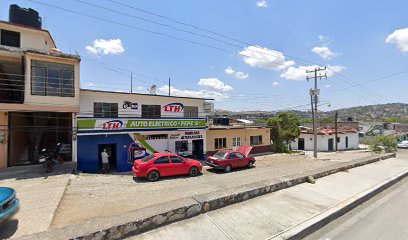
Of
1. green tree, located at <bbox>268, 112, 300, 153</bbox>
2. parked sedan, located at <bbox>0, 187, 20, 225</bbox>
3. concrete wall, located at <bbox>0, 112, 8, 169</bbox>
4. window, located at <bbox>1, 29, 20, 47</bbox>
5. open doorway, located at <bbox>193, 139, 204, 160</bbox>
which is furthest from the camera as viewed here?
green tree, located at <bbox>268, 112, 300, 153</bbox>

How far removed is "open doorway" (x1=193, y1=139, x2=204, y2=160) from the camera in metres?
21.2

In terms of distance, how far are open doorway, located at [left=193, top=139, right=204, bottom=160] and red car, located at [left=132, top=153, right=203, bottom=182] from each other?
Answer: 6.24 m

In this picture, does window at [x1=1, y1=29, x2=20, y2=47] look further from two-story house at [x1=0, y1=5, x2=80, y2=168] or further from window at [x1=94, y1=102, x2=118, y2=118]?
window at [x1=94, y1=102, x2=118, y2=118]

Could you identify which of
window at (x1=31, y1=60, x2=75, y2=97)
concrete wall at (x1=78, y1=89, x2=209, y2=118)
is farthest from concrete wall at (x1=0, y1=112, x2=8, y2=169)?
concrete wall at (x1=78, y1=89, x2=209, y2=118)

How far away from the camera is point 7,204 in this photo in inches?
211

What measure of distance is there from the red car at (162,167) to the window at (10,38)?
14227 millimetres

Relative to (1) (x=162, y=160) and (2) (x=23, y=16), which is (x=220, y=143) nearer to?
(1) (x=162, y=160)

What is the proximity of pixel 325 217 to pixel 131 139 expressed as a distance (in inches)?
550

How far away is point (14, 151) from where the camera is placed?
545 inches

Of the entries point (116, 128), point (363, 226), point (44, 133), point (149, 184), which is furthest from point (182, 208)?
point (44, 133)

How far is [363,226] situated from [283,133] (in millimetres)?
23024

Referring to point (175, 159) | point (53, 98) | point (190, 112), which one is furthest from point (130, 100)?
point (175, 159)

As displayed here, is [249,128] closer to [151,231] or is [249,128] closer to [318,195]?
[318,195]

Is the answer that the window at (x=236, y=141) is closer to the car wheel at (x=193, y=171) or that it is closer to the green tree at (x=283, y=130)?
the green tree at (x=283, y=130)
